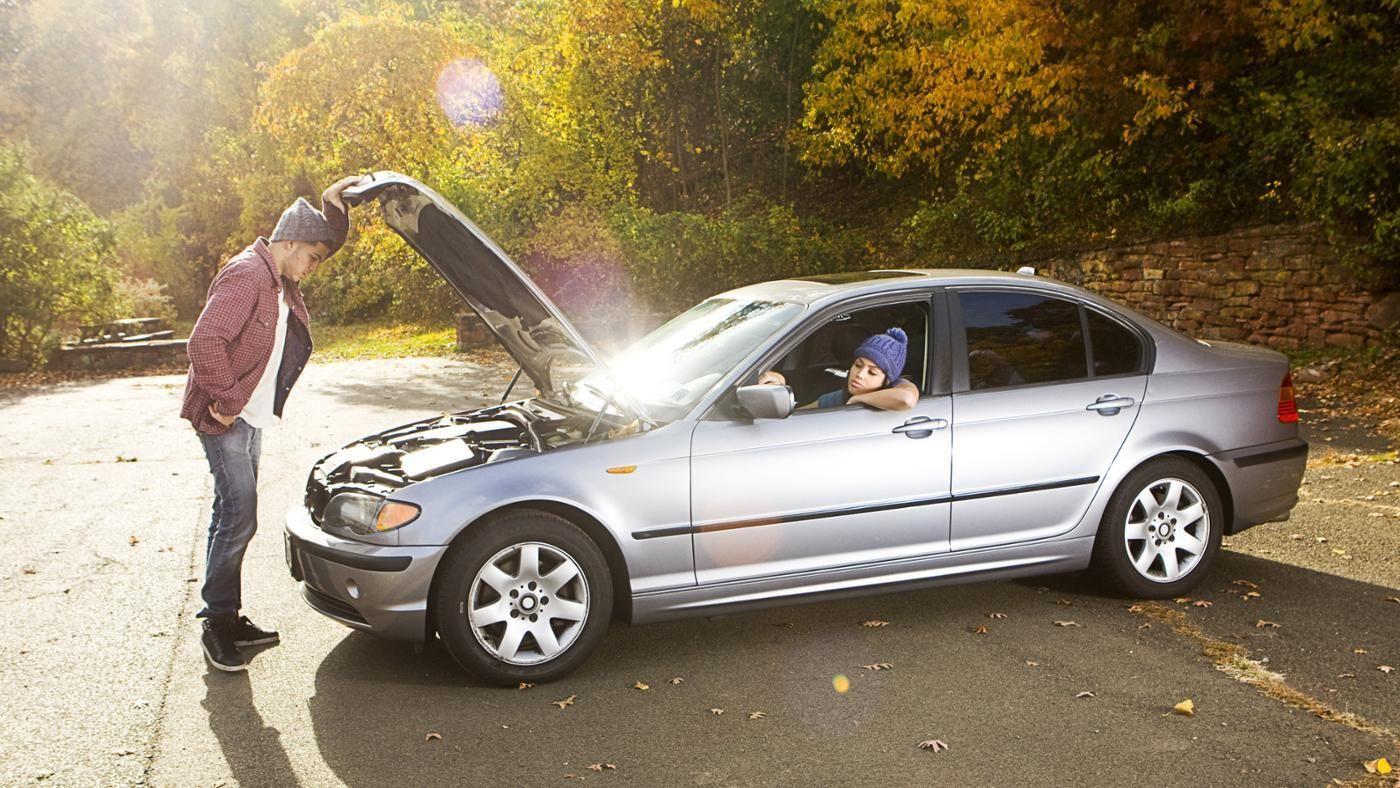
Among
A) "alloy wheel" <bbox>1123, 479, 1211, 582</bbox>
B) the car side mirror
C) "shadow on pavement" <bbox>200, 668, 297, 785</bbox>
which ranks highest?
the car side mirror

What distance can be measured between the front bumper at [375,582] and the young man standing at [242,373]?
21.0 inches

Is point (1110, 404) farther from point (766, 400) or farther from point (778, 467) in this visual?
point (766, 400)

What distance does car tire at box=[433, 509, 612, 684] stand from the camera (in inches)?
185

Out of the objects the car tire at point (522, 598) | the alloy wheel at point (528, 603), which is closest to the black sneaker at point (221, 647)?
the car tire at point (522, 598)

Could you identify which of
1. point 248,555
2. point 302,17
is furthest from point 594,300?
point 302,17

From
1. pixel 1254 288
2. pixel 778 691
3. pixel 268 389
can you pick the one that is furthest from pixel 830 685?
pixel 1254 288

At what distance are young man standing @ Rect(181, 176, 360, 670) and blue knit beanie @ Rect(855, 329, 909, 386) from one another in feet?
7.80

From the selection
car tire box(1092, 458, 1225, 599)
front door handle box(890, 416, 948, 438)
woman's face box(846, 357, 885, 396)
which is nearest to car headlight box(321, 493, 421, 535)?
woman's face box(846, 357, 885, 396)

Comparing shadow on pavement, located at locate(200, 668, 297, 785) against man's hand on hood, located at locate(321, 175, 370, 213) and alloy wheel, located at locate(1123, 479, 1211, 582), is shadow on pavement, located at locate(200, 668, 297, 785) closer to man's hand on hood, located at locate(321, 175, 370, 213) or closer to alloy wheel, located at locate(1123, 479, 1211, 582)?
man's hand on hood, located at locate(321, 175, 370, 213)

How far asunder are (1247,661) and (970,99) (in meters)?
14.0

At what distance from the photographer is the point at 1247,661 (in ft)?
16.2

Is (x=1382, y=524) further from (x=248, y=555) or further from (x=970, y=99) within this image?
(x=970, y=99)

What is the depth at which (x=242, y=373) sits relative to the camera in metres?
5.04

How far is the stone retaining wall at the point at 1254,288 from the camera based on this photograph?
46.2 ft
